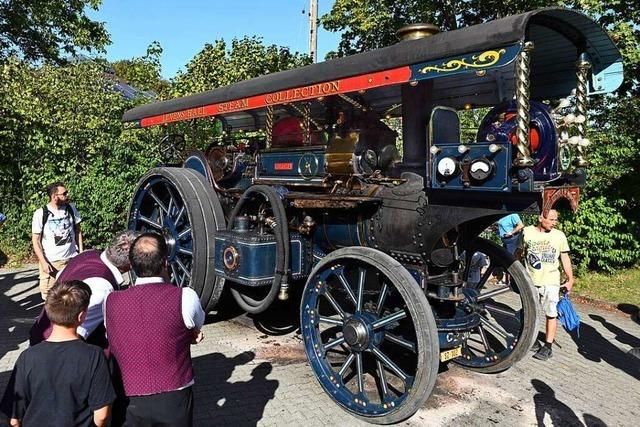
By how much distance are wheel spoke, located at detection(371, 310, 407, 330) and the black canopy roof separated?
1.61m

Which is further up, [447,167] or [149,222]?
[447,167]

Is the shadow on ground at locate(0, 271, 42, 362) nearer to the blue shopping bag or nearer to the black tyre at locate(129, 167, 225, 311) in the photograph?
the black tyre at locate(129, 167, 225, 311)

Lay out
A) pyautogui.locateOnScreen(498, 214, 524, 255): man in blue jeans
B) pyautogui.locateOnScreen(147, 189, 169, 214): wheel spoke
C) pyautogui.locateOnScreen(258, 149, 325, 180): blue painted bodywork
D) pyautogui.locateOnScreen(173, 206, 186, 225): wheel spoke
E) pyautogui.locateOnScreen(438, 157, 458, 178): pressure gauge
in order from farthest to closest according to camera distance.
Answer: pyautogui.locateOnScreen(498, 214, 524, 255): man in blue jeans < pyautogui.locateOnScreen(147, 189, 169, 214): wheel spoke < pyautogui.locateOnScreen(173, 206, 186, 225): wheel spoke < pyautogui.locateOnScreen(258, 149, 325, 180): blue painted bodywork < pyautogui.locateOnScreen(438, 157, 458, 178): pressure gauge

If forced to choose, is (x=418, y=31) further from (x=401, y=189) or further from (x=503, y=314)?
(x=503, y=314)

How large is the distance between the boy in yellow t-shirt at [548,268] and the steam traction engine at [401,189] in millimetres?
491

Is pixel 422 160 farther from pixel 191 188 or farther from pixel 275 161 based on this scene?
pixel 191 188

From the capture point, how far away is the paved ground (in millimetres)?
3471

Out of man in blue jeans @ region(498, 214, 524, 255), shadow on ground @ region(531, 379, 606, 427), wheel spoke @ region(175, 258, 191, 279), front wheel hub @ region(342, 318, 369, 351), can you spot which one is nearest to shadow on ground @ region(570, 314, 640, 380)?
shadow on ground @ region(531, 379, 606, 427)

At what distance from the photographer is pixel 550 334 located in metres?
4.68

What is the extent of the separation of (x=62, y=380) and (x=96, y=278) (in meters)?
0.69

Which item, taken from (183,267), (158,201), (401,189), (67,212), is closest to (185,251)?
(183,267)

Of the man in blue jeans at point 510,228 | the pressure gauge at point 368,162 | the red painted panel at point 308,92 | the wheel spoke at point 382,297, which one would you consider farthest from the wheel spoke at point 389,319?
the man in blue jeans at point 510,228

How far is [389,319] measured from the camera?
338 centimetres

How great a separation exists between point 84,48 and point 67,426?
13941 millimetres
